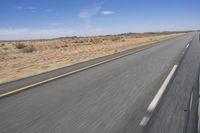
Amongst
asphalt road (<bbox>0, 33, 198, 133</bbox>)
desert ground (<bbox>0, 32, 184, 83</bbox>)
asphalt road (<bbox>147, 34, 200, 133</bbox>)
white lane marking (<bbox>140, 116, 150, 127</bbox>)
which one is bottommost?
desert ground (<bbox>0, 32, 184, 83</bbox>)

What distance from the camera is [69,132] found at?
312 cm

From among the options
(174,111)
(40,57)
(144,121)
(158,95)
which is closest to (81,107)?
(144,121)

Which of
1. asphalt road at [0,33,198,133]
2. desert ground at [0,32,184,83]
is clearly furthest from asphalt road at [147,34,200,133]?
desert ground at [0,32,184,83]

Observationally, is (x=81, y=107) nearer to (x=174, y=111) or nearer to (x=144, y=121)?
(x=144, y=121)

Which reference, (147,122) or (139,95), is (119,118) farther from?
(139,95)

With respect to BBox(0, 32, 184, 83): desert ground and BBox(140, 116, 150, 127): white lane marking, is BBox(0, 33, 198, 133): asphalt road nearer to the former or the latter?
BBox(140, 116, 150, 127): white lane marking

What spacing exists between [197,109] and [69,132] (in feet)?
Result: 9.37

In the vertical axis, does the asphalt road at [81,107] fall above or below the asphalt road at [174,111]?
above

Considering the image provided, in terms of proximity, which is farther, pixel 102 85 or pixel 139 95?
pixel 102 85

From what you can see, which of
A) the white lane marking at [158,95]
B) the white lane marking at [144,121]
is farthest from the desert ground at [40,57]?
the white lane marking at [144,121]

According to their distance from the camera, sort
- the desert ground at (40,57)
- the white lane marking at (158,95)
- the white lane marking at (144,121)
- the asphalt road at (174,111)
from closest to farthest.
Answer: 1. the asphalt road at (174,111)
2. the white lane marking at (144,121)
3. the white lane marking at (158,95)
4. the desert ground at (40,57)

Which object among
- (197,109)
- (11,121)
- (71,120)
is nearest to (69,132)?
(71,120)

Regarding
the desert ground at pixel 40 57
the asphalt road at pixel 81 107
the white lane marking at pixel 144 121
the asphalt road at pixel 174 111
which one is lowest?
the desert ground at pixel 40 57

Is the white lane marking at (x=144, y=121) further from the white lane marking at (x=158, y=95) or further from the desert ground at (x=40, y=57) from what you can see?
the desert ground at (x=40, y=57)
